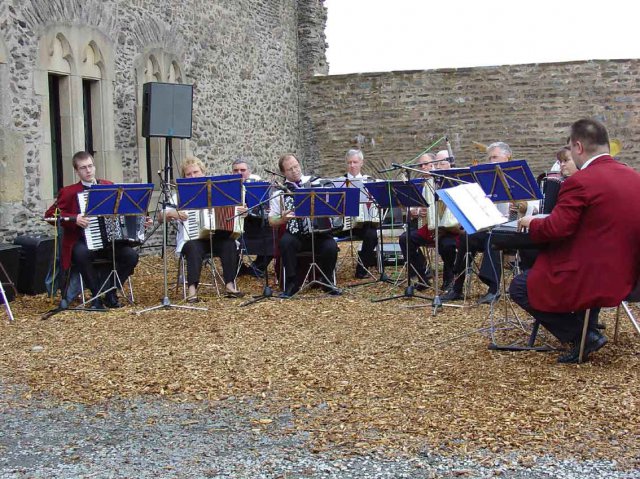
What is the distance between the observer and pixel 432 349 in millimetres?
6133

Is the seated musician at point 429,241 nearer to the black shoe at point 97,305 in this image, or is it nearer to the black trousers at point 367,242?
the black trousers at point 367,242

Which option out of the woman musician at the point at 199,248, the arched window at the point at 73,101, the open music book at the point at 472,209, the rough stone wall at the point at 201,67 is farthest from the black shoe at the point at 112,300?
the open music book at the point at 472,209

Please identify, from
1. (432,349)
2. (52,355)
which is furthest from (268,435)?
(52,355)

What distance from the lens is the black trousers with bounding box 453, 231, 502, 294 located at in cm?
806

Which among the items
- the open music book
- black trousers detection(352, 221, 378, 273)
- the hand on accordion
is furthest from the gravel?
black trousers detection(352, 221, 378, 273)

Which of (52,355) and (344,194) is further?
(344,194)

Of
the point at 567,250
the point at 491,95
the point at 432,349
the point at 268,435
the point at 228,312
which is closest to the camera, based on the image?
the point at 268,435

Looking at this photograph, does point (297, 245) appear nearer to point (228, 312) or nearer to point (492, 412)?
point (228, 312)

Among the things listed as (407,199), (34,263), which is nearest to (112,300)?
(34,263)

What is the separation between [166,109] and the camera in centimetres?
1266

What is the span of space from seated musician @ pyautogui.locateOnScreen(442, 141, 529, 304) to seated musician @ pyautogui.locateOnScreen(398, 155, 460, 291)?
23cm

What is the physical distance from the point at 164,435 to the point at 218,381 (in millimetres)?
1048

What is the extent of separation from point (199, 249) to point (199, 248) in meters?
0.01

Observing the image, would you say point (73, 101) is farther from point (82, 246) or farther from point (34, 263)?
point (82, 246)
